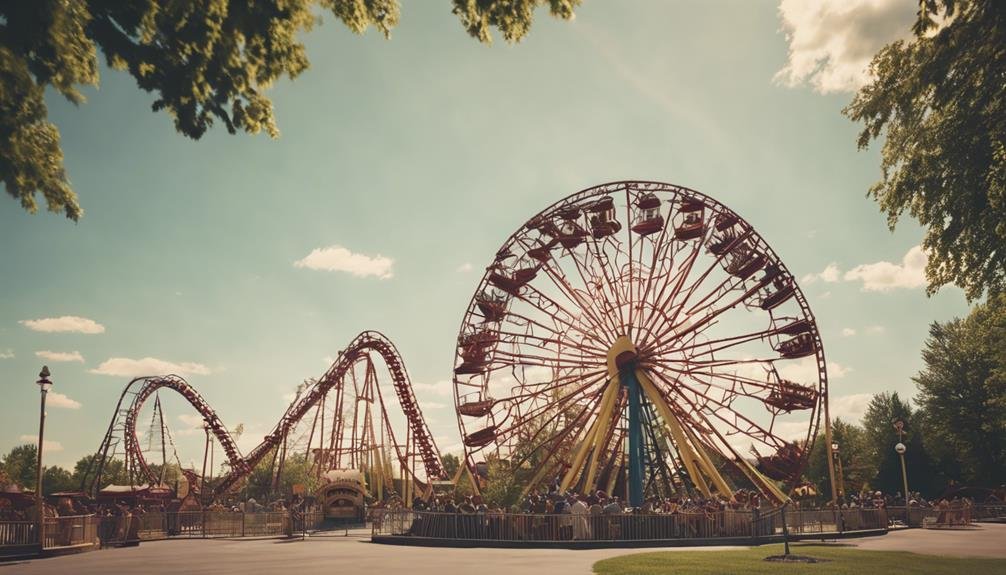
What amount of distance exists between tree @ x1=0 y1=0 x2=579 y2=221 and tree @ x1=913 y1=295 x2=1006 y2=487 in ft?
160

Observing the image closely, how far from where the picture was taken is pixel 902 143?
16.8 meters

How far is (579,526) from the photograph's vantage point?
60.8 ft

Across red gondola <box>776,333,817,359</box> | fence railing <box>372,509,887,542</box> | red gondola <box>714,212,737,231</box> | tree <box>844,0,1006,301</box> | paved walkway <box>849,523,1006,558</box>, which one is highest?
red gondola <box>714,212,737,231</box>

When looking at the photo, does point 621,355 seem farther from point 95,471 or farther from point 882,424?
point 95,471

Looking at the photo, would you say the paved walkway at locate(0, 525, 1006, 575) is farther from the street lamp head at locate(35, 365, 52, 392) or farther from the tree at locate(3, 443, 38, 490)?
the tree at locate(3, 443, 38, 490)

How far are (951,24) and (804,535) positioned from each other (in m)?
14.3

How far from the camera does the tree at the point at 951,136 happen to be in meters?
12.4

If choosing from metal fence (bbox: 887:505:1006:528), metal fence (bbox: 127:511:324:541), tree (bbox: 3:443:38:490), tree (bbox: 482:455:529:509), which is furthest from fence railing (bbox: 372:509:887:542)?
tree (bbox: 3:443:38:490)

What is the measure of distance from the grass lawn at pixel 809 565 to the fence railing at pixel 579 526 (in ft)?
14.9

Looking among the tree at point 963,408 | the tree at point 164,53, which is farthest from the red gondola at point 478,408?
the tree at point 963,408

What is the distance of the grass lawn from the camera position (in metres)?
11.0

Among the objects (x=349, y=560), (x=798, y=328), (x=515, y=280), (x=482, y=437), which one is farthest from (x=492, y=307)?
(x=349, y=560)

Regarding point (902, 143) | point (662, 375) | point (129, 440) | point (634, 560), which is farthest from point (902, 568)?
point (129, 440)

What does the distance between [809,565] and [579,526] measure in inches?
296
